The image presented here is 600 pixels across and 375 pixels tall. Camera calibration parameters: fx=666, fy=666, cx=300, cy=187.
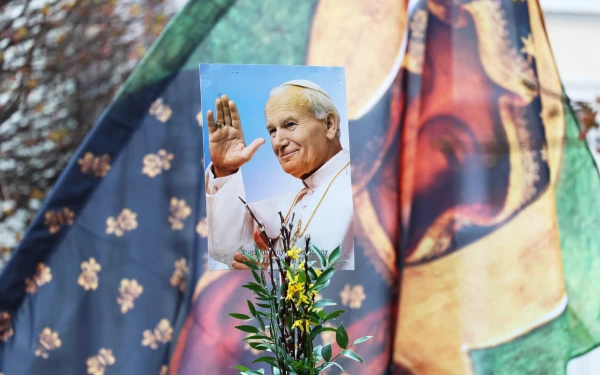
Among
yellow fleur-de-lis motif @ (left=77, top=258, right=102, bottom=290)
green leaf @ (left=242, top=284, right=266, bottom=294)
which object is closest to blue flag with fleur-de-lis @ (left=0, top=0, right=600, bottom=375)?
yellow fleur-de-lis motif @ (left=77, top=258, right=102, bottom=290)

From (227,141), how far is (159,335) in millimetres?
354

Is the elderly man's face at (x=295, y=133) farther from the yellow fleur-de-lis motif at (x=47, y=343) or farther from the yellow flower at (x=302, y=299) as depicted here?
the yellow fleur-de-lis motif at (x=47, y=343)

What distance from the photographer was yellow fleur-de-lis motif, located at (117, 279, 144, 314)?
3.63 ft

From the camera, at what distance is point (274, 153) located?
1016mm

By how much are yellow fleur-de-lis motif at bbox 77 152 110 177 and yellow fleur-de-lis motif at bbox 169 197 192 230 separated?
0.41 feet

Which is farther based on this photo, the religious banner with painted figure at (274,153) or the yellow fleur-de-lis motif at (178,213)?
the yellow fleur-de-lis motif at (178,213)

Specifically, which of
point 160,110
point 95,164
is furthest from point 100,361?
point 160,110

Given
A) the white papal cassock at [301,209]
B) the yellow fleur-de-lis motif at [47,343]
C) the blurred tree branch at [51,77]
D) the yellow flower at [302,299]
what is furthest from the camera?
the blurred tree branch at [51,77]

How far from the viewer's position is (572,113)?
1218 mm

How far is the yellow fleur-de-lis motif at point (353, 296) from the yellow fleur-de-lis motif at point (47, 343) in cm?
47

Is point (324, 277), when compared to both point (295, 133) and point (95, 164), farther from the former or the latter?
point (95, 164)

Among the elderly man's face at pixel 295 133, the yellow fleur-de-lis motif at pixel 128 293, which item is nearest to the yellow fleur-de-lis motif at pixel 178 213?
the yellow fleur-de-lis motif at pixel 128 293

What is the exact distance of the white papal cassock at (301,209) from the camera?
983 millimetres

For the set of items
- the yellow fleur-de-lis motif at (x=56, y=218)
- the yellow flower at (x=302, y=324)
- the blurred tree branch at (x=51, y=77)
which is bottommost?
the yellow flower at (x=302, y=324)
